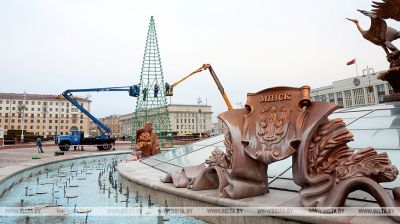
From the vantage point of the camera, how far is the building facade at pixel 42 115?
87.1m

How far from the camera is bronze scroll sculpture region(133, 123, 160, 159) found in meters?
12.1

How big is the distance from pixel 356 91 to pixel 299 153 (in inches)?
2647

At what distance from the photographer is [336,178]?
3.53m

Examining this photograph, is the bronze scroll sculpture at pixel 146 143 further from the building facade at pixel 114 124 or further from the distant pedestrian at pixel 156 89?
the building facade at pixel 114 124

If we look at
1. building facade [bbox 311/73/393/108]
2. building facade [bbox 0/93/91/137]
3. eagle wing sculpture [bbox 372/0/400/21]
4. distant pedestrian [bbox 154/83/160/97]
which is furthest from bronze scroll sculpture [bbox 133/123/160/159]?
building facade [bbox 0/93/91/137]

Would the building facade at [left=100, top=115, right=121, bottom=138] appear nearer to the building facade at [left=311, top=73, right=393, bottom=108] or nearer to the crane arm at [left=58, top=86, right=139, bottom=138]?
the building facade at [left=311, top=73, right=393, bottom=108]

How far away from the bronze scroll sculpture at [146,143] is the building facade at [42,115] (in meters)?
80.9

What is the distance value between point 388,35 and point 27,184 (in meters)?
12.6

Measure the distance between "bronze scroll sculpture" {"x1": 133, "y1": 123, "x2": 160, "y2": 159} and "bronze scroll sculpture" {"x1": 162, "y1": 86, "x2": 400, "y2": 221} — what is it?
757 cm

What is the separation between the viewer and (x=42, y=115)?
297 feet

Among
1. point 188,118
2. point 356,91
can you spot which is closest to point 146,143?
point 356,91

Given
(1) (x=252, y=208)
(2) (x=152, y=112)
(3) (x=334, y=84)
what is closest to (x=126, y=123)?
(3) (x=334, y=84)

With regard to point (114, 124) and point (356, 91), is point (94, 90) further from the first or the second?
point (114, 124)

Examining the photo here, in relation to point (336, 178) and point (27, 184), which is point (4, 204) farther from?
point (336, 178)
